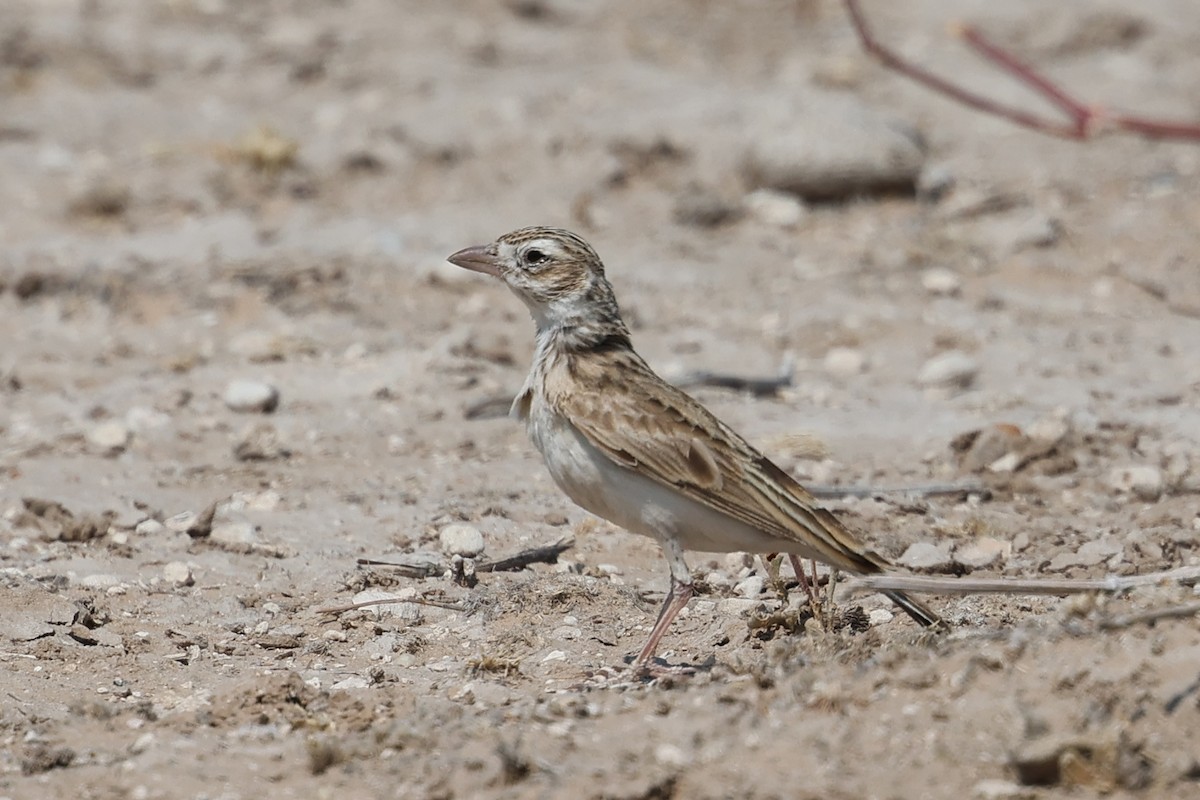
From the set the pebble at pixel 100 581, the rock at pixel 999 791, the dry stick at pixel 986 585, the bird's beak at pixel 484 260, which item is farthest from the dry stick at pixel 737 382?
the rock at pixel 999 791

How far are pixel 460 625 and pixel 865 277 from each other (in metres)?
4.69

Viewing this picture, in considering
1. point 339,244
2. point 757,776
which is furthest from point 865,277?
point 757,776

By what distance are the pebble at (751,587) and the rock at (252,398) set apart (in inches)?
112

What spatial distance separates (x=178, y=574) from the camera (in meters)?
6.40

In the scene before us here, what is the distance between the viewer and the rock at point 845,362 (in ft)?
28.8

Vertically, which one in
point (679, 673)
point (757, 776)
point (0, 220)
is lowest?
point (0, 220)

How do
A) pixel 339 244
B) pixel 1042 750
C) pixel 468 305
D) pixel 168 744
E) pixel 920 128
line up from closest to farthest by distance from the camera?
pixel 1042 750
pixel 168 744
pixel 468 305
pixel 339 244
pixel 920 128

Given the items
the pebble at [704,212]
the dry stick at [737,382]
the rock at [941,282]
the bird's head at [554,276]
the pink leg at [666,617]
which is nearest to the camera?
the pink leg at [666,617]

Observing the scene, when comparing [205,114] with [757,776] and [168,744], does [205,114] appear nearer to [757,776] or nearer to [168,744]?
[168,744]

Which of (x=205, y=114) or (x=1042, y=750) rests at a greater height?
(x=1042, y=750)

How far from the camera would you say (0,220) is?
420 inches

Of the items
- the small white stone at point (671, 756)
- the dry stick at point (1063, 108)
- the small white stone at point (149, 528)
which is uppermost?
the dry stick at point (1063, 108)

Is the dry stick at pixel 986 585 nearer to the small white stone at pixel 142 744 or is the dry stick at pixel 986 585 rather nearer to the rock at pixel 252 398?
the small white stone at pixel 142 744

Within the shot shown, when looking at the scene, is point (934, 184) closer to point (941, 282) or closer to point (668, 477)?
point (941, 282)
